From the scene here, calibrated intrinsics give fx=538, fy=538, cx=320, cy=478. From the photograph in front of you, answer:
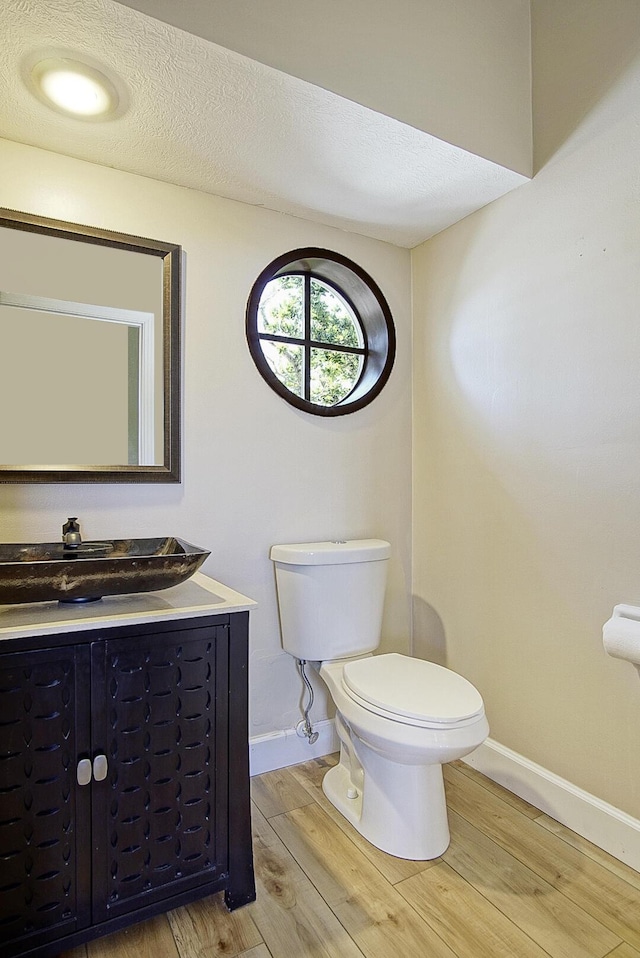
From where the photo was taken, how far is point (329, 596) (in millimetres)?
1861

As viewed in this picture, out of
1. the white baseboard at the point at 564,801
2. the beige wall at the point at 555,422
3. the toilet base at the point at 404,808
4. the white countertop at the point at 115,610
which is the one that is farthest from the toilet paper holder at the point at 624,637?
the white countertop at the point at 115,610

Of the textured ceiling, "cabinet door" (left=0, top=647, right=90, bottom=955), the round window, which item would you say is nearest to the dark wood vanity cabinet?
"cabinet door" (left=0, top=647, right=90, bottom=955)

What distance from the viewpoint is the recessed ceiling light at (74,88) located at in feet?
4.29

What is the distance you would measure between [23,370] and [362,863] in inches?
68.3

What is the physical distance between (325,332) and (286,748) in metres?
1.69

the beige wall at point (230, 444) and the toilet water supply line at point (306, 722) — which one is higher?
the beige wall at point (230, 444)

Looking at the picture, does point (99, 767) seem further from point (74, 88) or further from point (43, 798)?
point (74, 88)

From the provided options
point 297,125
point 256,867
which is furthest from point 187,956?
point 297,125

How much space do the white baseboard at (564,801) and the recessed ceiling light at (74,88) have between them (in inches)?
92.4

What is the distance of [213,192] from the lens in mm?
1887

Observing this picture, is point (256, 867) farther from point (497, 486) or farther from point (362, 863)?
point (497, 486)

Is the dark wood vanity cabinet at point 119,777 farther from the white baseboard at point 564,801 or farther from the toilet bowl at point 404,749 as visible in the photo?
the white baseboard at point 564,801

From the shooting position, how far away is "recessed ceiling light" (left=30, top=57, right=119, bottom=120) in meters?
1.31

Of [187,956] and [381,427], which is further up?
[381,427]
